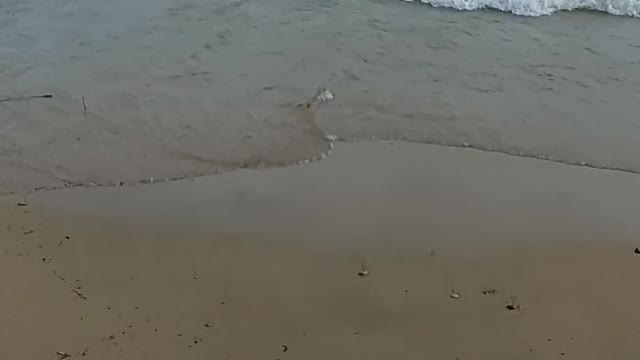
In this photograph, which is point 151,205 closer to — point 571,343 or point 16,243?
point 16,243

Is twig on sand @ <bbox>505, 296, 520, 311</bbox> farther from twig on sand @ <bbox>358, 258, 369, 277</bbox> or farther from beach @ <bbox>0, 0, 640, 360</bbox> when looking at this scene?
twig on sand @ <bbox>358, 258, 369, 277</bbox>

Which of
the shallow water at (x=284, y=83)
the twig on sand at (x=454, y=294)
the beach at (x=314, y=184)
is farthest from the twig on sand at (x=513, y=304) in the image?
the shallow water at (x=284, y=83)

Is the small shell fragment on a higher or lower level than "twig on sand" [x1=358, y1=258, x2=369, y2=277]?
higher

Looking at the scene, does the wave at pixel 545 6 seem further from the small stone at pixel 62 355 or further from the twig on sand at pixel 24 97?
the small stone at pixel 62 355

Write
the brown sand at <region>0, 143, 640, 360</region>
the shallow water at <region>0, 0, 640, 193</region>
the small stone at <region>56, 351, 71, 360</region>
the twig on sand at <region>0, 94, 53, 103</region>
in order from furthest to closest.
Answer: the twig on sand at <region>0, 94, 53, 103</region>
the shallow water at <region>0, 0, 640, 193</region>
the brown sand at <region>0, 143, 640, 360</region>
the small stone at <region>56, 351, 71, 360</region>

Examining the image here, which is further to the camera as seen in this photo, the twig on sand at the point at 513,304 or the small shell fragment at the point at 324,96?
the small shell fragment at the point at 324,96

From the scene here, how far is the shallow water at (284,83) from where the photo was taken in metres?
5.93

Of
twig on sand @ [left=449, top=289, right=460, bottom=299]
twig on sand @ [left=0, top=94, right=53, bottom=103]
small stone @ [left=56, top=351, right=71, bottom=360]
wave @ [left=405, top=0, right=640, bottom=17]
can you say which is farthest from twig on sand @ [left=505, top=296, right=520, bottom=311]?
wave @ [left=405, top=0, right=640, bottom=17]

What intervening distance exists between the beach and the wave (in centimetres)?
31

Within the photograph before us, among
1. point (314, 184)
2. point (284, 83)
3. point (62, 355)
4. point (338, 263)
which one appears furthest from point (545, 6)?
point (62, 355)

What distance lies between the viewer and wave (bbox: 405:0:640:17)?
8766 mm

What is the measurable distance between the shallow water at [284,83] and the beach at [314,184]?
3 cm

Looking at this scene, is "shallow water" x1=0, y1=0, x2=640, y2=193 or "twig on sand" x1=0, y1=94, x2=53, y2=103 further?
"twig on sand" x1=0, y1=94, x2=53, y2=103

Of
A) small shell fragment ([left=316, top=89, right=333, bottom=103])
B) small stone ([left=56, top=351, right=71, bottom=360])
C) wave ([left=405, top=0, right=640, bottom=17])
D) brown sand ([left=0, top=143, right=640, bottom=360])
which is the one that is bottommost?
small stone ([left=56, top=351, right=71, bottom=360])
